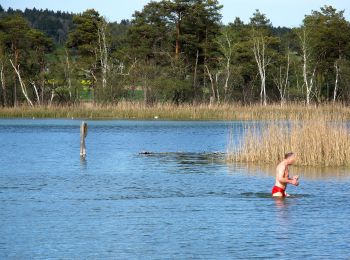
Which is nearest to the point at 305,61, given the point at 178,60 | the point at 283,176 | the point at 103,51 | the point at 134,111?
the point at 178,60

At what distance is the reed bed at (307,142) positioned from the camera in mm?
26797

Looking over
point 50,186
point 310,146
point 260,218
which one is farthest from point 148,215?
point 310,146

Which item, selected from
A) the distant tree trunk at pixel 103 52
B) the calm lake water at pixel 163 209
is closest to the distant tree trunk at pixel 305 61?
the distant tree trunk at pixel 103 52

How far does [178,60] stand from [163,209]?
56.4m

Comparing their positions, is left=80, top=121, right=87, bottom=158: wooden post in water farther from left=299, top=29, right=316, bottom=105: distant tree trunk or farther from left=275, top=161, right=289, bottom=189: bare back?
left=299, top=29, right=316, bottom=105: distant tree trunk

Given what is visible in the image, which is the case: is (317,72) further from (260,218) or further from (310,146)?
(260,218)

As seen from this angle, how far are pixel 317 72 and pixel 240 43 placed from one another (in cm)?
733

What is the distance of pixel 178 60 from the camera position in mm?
75125

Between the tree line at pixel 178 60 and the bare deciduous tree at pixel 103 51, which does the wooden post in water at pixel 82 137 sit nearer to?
the bare deciduous tree at pixel 103 51

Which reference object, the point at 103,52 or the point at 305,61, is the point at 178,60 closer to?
the point at 103,52

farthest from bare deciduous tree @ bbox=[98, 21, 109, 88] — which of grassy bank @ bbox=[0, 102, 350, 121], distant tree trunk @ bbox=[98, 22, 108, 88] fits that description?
grassy bank @ bbox=[0, 102, 350, 121]

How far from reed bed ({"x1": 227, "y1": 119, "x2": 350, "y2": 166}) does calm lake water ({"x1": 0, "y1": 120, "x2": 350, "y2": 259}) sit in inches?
33.7

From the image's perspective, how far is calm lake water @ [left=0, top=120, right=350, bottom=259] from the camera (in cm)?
1473

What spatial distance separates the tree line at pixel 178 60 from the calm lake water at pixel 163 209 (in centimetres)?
3860
